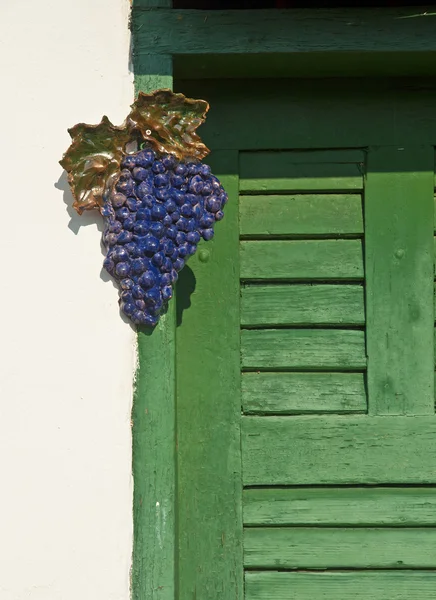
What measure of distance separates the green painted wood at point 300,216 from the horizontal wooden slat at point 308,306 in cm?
15

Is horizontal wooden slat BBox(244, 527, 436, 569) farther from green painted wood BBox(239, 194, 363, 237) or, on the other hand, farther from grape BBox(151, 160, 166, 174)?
grape BBox(151, 160, 166, 174)

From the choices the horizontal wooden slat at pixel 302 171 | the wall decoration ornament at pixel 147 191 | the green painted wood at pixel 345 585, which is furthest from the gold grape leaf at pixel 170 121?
the green painted wood at pixel 345 585

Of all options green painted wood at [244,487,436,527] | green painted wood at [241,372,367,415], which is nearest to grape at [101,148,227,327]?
green painted wood at [241,372,367,415]

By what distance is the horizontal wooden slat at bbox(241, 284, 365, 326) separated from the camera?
2.10 m

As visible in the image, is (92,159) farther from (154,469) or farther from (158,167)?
(154,469)

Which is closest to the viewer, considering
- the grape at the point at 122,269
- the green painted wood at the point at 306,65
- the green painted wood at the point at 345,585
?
the grape at the point at 122,269

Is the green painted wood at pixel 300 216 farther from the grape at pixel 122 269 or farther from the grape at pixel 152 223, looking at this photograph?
the grape at pixel 122 269

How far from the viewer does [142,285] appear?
1.86m

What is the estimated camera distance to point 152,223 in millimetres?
1867

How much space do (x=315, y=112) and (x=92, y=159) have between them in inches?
23.9

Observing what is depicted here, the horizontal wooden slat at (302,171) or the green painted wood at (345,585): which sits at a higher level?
the horizontal wooden slat at (302,171)

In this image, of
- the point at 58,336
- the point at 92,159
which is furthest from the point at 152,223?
the point at 58,336

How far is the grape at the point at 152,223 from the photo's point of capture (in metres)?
1.86

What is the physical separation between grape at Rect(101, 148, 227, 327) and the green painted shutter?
22 centimetres
